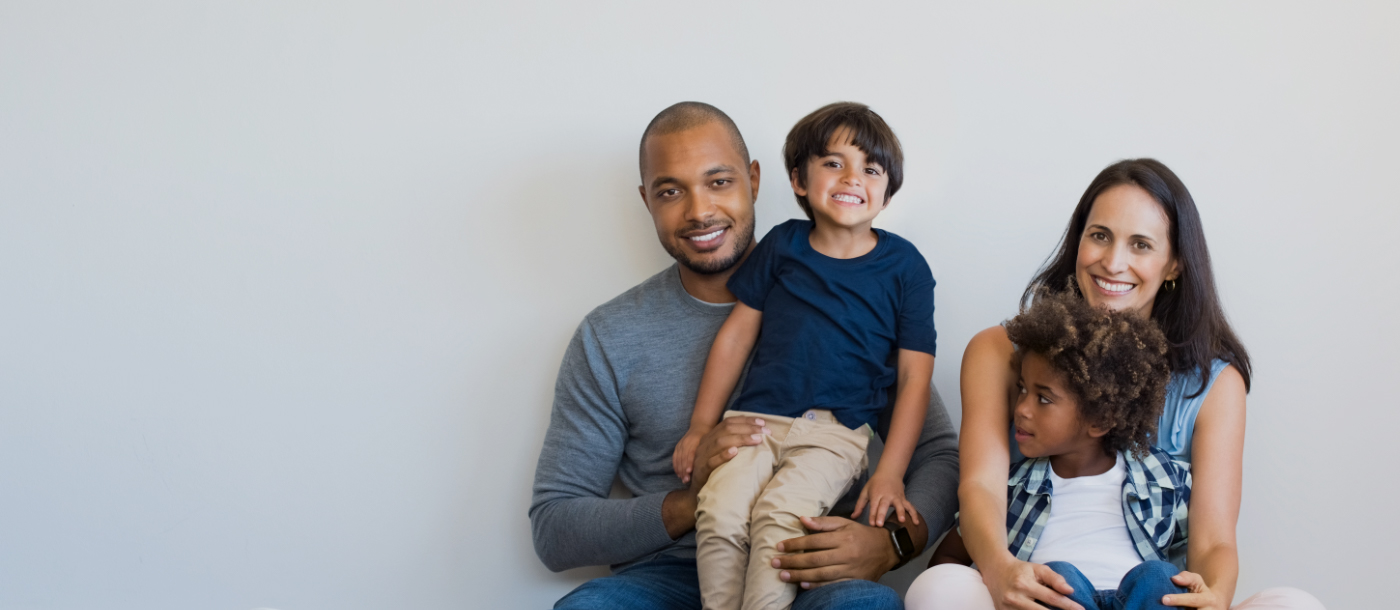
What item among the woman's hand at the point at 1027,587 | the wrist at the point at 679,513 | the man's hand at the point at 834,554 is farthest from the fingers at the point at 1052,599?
the wrist at the point at 679,513

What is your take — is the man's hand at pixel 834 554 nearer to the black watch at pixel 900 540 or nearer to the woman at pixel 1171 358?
the black watch at pixel 900 540

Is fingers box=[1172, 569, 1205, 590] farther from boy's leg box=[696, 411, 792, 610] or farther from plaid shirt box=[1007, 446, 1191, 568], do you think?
boy's leg box=[696, 411, 792, 610]

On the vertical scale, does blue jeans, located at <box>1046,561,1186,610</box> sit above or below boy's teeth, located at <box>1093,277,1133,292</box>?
below

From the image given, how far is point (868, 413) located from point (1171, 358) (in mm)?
568

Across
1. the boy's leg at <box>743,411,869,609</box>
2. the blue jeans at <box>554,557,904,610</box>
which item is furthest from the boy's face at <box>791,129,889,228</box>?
the blue jeans at <box>554,557,904,610</box>

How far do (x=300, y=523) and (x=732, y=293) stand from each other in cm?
123

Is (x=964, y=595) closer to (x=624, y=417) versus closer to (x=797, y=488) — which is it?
(x=797, y=488)

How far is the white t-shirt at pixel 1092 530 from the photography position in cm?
153

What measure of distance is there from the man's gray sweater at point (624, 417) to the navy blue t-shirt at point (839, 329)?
166mm

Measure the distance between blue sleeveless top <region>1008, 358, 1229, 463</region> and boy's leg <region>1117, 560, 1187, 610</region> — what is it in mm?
352

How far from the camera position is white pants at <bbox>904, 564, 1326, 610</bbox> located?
1.41 metres

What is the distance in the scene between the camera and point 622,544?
1.92 metres

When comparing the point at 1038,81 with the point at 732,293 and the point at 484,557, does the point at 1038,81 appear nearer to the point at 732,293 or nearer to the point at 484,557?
the point at 732,293

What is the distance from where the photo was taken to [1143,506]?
1.56 m
